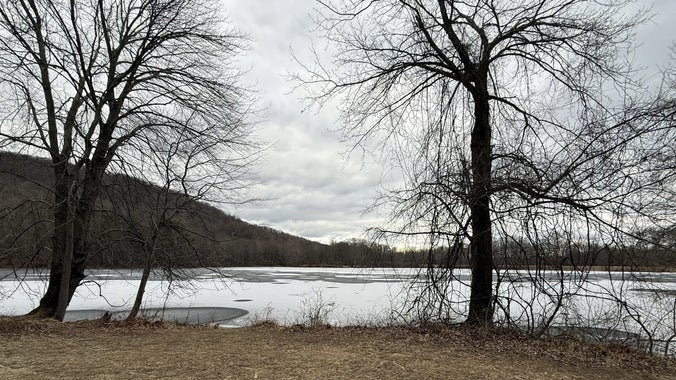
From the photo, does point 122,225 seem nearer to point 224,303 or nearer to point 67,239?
point 67,239

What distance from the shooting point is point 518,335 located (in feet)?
25.9

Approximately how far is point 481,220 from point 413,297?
2.22m

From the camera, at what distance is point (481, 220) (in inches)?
324

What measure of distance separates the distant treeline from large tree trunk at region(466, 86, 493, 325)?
23cm

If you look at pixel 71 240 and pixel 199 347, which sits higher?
pixel 71 240

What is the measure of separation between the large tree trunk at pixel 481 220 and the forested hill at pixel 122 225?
2370 millimetres

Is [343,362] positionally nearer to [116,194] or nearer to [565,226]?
[565,226]

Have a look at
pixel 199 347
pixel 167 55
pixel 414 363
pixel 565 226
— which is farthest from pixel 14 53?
pixel 565 226

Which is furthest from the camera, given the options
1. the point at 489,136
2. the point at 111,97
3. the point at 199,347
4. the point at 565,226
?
the point at 111,97

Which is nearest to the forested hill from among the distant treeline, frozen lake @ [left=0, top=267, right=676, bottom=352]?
the distant treeline

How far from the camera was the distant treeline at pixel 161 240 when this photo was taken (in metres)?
7.92

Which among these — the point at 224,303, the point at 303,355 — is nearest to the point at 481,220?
the point at 303,355

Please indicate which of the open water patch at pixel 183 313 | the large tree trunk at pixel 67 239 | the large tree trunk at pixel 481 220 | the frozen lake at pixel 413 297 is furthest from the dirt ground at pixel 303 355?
the open water patch at pixel 183 313

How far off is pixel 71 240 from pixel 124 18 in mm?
5285
